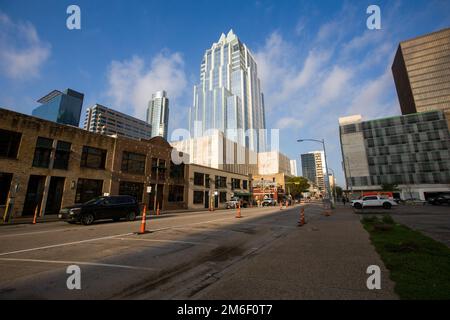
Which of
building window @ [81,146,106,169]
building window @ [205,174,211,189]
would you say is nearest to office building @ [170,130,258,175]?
building window @ [205,174,211,189]

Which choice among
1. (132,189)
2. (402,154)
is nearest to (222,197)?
(132,189)

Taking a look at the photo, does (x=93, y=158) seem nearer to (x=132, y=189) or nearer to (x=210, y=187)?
(x=132, y=189)

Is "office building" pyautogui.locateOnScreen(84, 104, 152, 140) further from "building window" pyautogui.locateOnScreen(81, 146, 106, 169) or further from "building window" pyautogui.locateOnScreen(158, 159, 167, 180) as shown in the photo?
"building window" pyautogui.locateOnScreen(81, 146, 106, 169)

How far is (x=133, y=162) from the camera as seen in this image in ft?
99.1

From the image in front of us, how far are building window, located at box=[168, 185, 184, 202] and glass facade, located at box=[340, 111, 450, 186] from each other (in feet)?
245

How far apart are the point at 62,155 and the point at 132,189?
8973 millimetres

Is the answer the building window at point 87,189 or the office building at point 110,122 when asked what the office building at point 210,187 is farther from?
the office building at point 110,122

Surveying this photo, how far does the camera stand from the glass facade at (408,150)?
75688 millimetres

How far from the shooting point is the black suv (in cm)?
1352

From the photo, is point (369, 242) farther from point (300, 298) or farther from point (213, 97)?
point (213, 97)

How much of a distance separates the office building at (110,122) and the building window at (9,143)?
438 ft

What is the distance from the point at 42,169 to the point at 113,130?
148 metres

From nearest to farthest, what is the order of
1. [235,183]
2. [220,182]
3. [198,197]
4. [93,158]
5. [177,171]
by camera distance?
1. [93,158]
2. [177,171]
3. [198,197]
4. [220,182]
5. [235,183]
